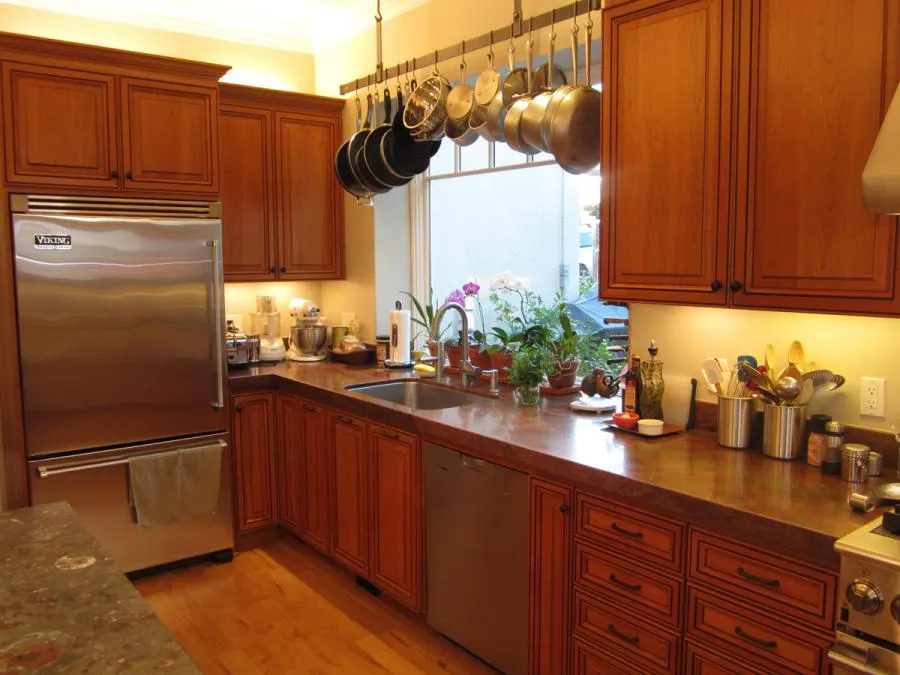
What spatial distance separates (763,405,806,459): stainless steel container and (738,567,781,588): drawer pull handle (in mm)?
490

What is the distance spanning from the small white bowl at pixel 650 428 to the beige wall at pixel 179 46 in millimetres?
3092

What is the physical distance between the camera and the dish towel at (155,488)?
348cm

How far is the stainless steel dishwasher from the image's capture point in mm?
2477

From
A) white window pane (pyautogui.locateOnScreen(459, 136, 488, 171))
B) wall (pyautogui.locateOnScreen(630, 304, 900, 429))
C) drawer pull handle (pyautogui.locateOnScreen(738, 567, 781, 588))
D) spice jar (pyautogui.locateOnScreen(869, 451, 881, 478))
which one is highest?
white window pane (pyautogui.locateOnScreen(459, 136, 488, 171))

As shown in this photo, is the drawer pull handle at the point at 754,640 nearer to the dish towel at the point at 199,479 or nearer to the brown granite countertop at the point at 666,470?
the brown granite countertop at the point at 666,470

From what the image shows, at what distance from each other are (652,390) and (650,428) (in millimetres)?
183

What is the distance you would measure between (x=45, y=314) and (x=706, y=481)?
2743 mm

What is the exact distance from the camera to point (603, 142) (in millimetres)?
2488

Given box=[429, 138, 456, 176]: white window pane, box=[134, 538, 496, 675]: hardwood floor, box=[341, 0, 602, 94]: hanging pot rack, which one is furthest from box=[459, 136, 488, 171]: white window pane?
box=[134, 538, 496, 675]: hardwood floor

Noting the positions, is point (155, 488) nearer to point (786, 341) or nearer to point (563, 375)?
point (563, 375)

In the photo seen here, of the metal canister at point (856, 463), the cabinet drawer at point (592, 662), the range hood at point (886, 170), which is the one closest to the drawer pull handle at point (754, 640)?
the cabinet drawer at point (592, 662)

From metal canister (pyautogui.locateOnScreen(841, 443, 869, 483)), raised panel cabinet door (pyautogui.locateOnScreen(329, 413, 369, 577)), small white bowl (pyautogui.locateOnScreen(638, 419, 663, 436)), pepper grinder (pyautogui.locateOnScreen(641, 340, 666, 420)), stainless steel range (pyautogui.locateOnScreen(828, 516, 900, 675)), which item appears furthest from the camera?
raised panel cabinet door (pyautogui.locateOnScreen(329, 413, 369, 577))

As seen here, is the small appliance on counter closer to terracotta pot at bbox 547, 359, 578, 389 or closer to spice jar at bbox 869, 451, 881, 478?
terracotta pot at bbox 547, 359, 578, 389

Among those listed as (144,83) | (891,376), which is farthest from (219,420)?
(891,376)
